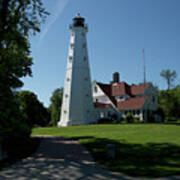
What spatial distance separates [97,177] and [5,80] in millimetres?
6773

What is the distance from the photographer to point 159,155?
959 centimetres

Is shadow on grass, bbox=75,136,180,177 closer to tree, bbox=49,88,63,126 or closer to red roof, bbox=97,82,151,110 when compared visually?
red roof, bbox=97,82,151,110

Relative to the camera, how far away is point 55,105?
52344mm

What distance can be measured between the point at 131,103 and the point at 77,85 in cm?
1023

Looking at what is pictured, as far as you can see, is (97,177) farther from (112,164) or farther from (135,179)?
(112,164)

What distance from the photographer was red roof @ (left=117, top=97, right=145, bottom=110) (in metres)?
35.0

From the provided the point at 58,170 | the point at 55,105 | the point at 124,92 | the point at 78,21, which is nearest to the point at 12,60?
the point at 58,170

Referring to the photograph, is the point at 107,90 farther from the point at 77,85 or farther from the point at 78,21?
the point at 78,21

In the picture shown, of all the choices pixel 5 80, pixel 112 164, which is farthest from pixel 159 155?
pixel 5 80

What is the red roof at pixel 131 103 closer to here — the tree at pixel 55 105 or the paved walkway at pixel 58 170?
the tree at pixel 55 105

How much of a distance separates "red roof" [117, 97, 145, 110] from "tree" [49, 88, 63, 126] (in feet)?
59.2

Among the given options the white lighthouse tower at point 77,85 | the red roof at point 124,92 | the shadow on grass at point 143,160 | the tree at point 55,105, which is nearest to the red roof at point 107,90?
the red roof at point 124,92

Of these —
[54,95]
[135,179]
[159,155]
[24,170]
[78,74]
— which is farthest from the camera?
[54,95]

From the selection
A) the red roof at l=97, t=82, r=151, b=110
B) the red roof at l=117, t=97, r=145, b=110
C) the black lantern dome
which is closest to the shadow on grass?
the red roof at l=117, t=97, r=145, b=110
